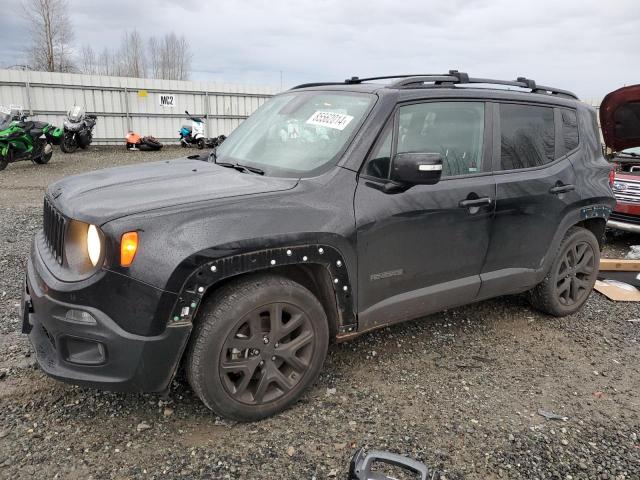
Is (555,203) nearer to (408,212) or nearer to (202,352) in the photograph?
(408,212)

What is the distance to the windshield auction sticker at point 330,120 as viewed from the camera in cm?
310

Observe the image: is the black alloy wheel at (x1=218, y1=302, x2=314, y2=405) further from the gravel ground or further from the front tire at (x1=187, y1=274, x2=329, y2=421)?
the gravel ground

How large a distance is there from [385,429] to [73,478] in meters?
1.56

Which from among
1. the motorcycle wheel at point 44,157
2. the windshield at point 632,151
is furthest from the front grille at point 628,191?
the motorcycle wheel at point 44,157

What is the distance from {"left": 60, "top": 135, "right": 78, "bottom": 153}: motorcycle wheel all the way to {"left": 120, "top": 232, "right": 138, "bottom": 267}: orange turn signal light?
1457 centimetres

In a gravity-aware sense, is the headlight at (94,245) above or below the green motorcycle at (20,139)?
above

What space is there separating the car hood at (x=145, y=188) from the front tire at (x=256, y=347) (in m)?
0.51

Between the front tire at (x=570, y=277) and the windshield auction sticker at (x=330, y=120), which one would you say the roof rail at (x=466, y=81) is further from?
the front tire at (x=570, y=277)

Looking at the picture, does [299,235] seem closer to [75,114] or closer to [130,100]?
[75,114]

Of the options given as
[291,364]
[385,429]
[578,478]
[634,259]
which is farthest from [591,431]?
[634,259]

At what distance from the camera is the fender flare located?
2.38 m

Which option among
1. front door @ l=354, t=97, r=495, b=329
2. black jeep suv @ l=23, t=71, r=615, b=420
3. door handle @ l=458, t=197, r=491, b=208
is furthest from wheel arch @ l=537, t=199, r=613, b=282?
door handle @ l=458, t=197, r=491, b=208

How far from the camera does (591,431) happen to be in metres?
2.85

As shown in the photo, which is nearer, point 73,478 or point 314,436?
point 73,478
